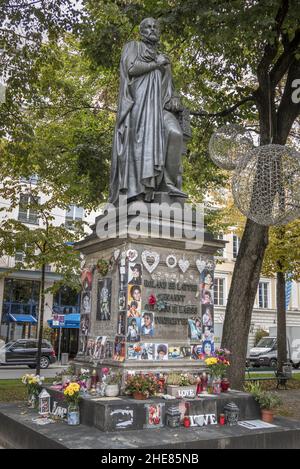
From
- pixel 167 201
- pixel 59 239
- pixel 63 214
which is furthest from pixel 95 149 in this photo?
pixel 63 214

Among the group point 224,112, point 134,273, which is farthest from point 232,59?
point 134,273

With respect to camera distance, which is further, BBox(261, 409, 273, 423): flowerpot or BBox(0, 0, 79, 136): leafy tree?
BBox(0, 0, 79, 136): leafy tree

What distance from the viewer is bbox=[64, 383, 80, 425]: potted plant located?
6.32 metres

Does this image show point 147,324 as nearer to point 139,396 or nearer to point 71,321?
point 139,396

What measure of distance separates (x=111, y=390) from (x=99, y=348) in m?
1.07

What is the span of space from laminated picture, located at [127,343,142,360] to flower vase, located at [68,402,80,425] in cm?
96

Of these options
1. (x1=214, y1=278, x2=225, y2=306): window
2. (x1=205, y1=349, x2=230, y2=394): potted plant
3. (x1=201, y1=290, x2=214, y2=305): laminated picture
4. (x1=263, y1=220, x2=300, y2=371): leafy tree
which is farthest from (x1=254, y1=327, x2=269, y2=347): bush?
(x1=205, y1=349, x2=230, y2=394): potted plant

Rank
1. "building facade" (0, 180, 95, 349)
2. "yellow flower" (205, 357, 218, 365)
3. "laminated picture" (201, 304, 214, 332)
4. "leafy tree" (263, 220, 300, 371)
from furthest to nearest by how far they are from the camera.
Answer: "building facade" (0, 180, 95, 349)
"leafy tree" (263, 220, 300, 371)
"laminated picture" (201, 304, 214, 332)
"yellow flower" (205, 357, 218, 365)

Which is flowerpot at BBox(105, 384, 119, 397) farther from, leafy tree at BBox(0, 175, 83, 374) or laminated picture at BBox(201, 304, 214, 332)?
leafy tree at BBox(0, 175, 83, 374)

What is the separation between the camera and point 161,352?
7.18m

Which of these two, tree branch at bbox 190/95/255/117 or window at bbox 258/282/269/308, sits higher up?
tree branch at bbox 190/95/255/117

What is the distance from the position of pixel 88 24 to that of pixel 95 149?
3794 mm

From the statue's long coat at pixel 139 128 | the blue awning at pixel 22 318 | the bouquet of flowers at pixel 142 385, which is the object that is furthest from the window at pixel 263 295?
the bouquet of flowers at pixel 142 385

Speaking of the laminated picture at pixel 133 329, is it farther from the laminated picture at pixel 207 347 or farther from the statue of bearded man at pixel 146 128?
the statue of bearded man at pixel 146 128
